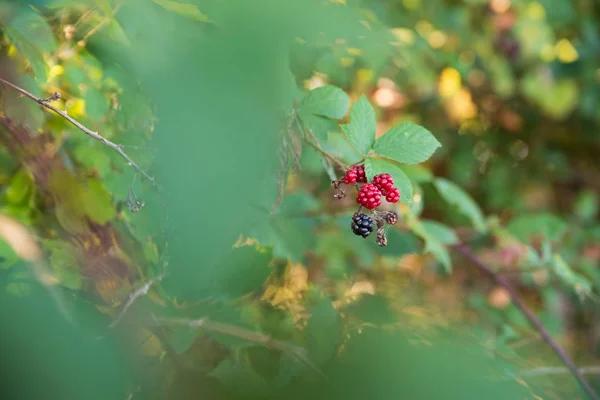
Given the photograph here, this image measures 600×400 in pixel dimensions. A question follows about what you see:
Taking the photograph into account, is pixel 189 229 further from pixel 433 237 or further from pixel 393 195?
pixel 433 237

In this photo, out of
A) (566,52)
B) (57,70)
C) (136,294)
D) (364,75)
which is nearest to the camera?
(136,294)

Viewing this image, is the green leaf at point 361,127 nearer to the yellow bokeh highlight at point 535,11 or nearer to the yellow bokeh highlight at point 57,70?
the yellow bokeh highlight at point 57,70

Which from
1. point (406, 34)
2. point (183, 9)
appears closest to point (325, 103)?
point (183, 9)

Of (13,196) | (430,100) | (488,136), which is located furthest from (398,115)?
(13,196)

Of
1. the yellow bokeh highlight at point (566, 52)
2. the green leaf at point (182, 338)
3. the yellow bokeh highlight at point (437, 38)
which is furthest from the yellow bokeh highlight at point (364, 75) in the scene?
the green leaf at point (182, 338)

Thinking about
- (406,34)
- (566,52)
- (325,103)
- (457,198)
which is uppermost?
(566,52)

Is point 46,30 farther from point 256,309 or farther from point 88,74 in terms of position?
point 256,309
